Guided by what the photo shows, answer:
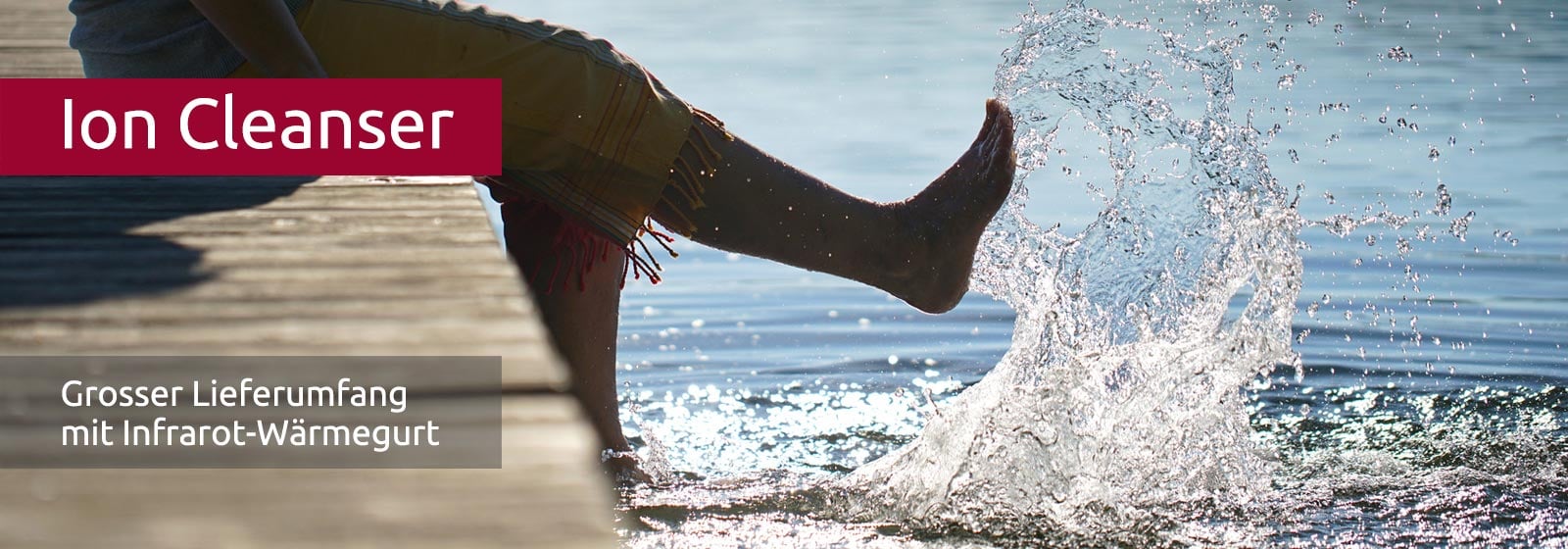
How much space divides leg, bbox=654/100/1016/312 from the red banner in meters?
0.30

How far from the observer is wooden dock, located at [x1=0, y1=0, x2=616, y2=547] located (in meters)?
0.94

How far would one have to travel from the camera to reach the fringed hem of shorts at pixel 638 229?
242 cm

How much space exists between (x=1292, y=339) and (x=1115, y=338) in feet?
2.79

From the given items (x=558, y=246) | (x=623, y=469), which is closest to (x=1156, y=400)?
(x=623, y=469)

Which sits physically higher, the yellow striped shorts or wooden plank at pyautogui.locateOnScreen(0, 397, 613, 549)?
the yellow striped shorts

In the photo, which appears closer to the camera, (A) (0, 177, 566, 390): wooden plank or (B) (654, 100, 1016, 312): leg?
(A) (0, 177, 566, 390): wooden plank

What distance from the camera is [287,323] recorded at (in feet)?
4.54

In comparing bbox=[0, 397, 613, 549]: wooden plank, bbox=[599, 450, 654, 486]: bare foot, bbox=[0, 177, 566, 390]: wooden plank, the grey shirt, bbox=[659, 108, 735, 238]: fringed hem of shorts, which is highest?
the grey shirt

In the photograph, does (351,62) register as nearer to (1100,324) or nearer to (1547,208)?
(1100,324)

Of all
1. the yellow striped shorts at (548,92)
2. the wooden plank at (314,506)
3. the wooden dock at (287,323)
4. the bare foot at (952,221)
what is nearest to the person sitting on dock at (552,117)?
the yellow striped shorts at (548,92)

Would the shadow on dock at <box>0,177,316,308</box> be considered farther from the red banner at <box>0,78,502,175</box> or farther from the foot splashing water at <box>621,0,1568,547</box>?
the foot splashing water at <box>621,0,1568,547</box>

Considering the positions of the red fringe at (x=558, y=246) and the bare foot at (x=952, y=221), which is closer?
the red fringe at (x=558, y=246)

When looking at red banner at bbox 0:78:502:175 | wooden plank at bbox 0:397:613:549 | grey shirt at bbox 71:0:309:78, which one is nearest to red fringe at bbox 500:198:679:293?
red banner at bbox 0:78:502:175

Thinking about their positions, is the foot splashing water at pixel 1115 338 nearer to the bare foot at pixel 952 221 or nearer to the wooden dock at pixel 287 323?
the bare foot at pixel 952 221
